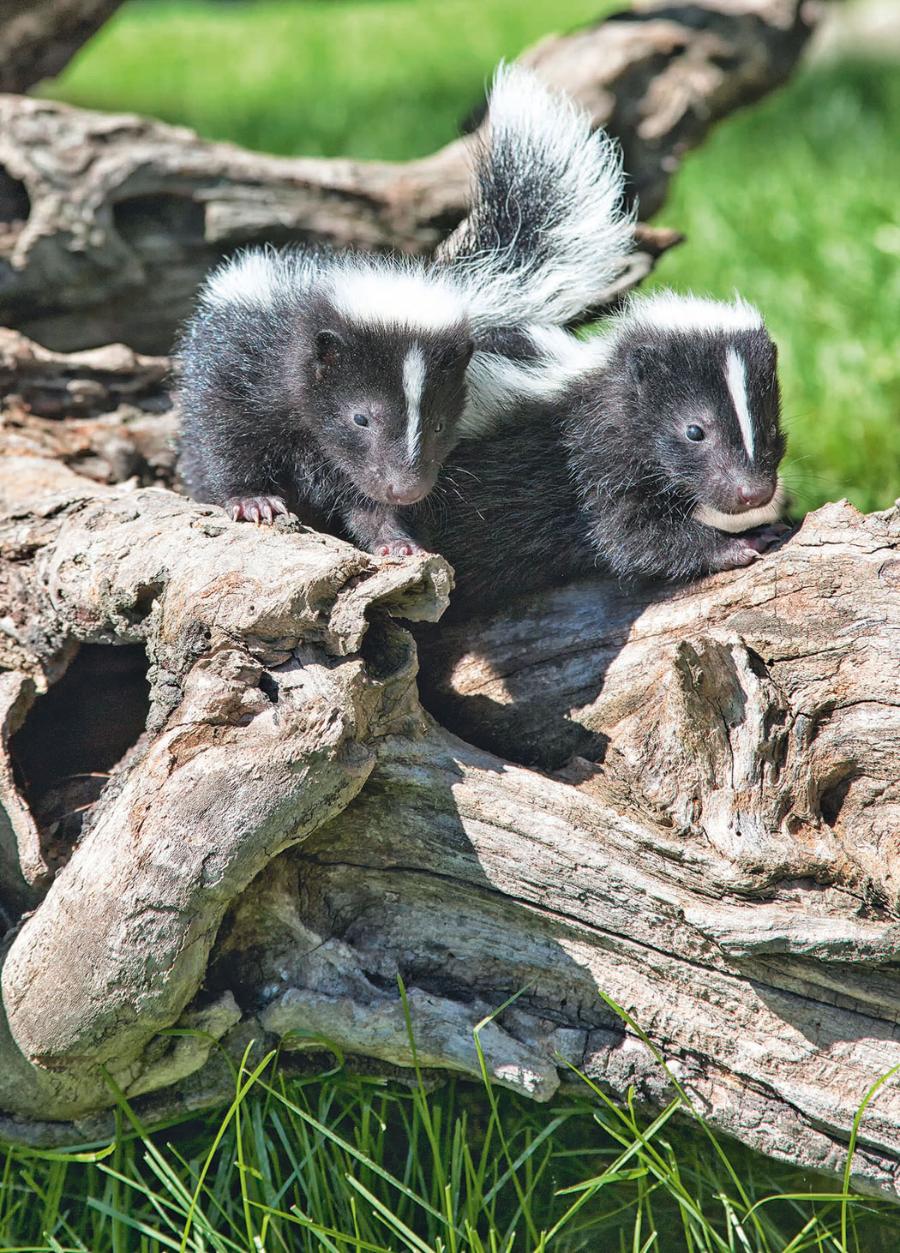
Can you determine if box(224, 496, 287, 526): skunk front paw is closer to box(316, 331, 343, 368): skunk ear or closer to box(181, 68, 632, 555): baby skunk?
box(181, 68, 632, 555): baby skunk

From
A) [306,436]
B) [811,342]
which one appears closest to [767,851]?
[306,436]

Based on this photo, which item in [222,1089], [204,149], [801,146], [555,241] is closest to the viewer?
[222,1089]

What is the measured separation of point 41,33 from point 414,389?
2974 millimetres

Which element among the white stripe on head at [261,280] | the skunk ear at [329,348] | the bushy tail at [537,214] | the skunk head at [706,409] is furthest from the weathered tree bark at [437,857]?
the bushy tail at [537,214]

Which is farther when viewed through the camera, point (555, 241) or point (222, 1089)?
point (555, 241)

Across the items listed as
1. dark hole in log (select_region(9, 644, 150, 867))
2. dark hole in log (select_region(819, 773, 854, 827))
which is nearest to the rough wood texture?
dark hole in log (select_region(9, 644, 150, 867))

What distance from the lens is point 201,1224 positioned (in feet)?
10.2

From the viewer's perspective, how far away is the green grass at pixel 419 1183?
3.15m

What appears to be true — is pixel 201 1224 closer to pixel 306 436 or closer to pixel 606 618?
pixel 606 618

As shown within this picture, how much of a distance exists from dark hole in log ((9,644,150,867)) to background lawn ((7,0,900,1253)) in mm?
918

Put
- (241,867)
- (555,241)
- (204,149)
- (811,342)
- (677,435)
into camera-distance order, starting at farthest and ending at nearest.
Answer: (811,342)
(204,149)
(555,241)
(677,435)
(241,867)

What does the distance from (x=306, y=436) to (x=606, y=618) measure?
3.81 feet

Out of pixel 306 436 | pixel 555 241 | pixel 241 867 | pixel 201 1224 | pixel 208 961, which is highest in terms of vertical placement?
pixel 555 241

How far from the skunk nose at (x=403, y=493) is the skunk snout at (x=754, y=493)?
98 cm
